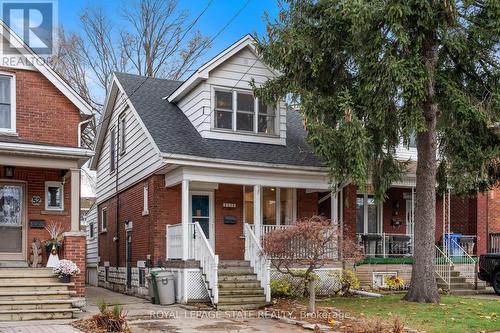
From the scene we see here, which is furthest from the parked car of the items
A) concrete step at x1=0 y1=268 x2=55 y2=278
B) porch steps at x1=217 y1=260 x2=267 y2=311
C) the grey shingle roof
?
concrete step at x1=0 y1=268 x2=55 y2=278

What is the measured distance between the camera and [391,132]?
50.3 feet

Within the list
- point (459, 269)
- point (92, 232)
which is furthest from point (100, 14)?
point (459, 269)

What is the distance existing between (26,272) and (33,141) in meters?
3.53

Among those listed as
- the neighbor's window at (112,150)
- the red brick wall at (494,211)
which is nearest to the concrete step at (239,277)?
the neighbor's window at (112,150)

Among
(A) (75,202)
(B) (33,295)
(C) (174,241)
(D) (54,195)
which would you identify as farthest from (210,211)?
(B) (33,295)

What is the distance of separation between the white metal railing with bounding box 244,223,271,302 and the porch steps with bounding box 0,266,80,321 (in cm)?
479

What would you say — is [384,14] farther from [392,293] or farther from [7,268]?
[7,268]

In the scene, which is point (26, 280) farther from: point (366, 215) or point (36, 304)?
point (366, 215)

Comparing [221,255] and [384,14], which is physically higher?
[384,14]

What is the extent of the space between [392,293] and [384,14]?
325 inches

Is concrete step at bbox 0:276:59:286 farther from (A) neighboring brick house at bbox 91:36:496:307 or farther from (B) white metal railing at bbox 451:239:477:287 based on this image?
(B) white metal railing at bbox 451:239:477:287

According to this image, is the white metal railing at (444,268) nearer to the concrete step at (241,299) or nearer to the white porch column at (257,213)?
the white porch column at (257,213)

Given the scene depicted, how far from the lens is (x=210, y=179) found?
52.4 ft

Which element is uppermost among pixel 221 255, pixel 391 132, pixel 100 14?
pixel 100 14
